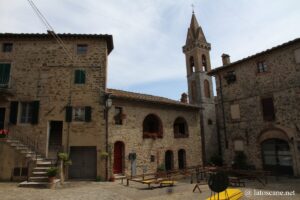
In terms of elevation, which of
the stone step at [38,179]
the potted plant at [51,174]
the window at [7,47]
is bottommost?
the stone step at [38,179]

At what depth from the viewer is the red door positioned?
52.5 feet

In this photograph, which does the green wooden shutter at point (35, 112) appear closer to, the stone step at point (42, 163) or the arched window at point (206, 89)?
the stone step at point (42, 163)

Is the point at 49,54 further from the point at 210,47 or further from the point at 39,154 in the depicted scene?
Result: the point at 210,47

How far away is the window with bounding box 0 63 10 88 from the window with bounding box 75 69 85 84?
4.61 m

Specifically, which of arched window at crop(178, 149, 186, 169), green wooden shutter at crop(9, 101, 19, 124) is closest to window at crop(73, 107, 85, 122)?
green wooden shutter at crop(9, 101, 19, 124)

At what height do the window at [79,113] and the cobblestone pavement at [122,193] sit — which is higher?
the window at [79,113]

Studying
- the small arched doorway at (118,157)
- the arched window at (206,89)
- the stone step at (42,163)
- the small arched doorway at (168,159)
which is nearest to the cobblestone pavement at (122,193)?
the stone step at (42,163)

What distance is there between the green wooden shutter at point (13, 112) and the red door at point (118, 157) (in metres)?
6.94

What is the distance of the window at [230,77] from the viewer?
776 inches

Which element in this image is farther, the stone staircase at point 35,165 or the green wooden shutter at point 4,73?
the green wooden shutter at point 4,73

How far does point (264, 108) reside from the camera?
17.4 m

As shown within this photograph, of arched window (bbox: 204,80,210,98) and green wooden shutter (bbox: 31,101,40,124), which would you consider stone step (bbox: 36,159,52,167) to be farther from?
arched window (bbox: 204,80,210,98)

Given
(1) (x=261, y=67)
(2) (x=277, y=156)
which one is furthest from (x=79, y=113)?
(2) (x=277, y=156)

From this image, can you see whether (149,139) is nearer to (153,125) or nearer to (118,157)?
(153,125)
